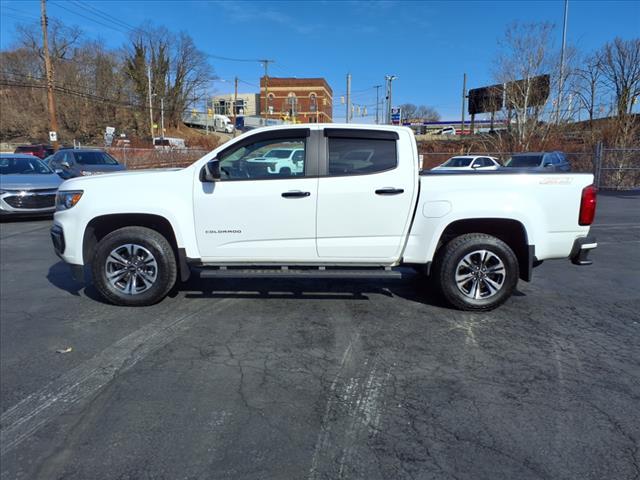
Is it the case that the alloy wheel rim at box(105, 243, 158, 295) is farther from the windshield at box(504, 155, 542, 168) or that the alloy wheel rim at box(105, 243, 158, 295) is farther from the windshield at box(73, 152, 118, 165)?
the windshield at box(504, 155, 542, 168)

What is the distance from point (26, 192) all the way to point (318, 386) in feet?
35.5

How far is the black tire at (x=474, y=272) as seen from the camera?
4996 mm

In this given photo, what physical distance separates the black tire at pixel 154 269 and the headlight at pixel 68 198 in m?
0.50

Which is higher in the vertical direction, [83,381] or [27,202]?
[27,202]

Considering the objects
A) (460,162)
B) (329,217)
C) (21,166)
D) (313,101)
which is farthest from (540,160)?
(313,101)

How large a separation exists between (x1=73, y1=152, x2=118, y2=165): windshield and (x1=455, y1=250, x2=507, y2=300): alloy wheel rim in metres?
14.5

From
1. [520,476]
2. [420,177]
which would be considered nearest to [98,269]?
[420,177]

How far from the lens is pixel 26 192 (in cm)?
1148

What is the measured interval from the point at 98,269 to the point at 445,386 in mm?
3777

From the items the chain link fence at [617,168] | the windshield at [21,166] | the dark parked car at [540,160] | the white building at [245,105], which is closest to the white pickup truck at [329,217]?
the windshield at [21,166]

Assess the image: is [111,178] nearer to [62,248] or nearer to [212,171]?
[62,248]

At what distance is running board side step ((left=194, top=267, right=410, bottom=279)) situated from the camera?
5.02 meters

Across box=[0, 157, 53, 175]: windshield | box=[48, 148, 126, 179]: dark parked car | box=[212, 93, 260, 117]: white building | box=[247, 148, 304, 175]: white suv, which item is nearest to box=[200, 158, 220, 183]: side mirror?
box=[247, 148, 304, 175]: white suv

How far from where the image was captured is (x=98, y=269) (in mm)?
5180
